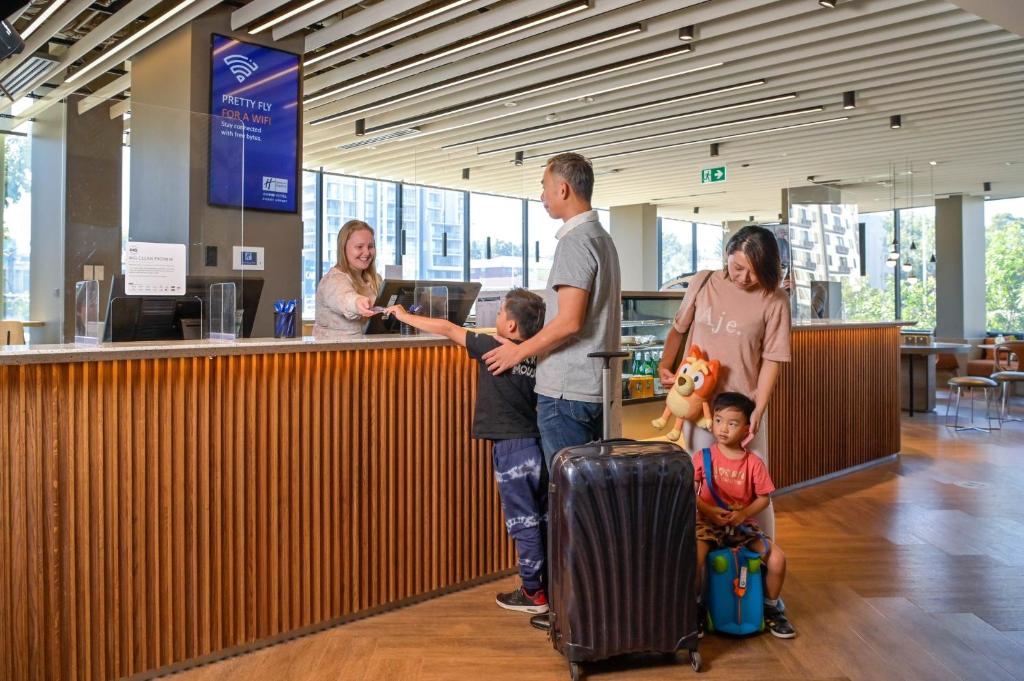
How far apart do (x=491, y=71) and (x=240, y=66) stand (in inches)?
88.0

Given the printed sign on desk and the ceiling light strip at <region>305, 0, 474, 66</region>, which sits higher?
the ceiling light strip at <region>305, 0, 474, 66</region>

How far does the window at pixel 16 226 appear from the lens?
3078 mm

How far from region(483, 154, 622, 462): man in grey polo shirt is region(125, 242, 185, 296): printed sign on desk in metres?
1.27

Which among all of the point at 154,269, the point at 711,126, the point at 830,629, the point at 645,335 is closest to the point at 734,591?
the point at 830,629

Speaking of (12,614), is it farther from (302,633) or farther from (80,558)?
(302,633)

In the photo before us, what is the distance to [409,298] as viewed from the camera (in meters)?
3.71

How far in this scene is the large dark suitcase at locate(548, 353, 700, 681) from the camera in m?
2.75

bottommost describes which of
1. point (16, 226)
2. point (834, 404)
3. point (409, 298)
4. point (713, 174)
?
point (834, 404)

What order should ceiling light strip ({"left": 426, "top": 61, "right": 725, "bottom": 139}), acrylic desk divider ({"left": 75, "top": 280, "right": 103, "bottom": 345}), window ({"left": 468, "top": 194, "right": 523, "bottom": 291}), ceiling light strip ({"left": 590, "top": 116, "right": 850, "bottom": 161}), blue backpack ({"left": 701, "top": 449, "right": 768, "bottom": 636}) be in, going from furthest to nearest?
1. ceiling light strip ({"left": 590, "top": 116, "right": 850, "bottom": 161})
2. ceiling light strip ({"left": 426, "top": 61, "right": 725, "bottom": 139})
3. window ({"left": 468, "top": 194, "right": 523, "bottom": 291})
4. blue backpack ({"left": 701, "top": 449, "right": 768, "bottom": 636})
5. acrylic desk divider ({"left": 75, "top": 280, "right": 103, "bottom": 345})

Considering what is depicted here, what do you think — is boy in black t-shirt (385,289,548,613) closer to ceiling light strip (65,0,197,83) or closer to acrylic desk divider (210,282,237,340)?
acrylic desk divider (210,282,237,340)

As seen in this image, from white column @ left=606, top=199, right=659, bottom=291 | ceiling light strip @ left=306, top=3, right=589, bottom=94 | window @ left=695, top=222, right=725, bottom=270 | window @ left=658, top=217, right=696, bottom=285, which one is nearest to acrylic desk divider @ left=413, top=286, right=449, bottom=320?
ceiling light strip @ left=306, top=3, right=589, bottom=94

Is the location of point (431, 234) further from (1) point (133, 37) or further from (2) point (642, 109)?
(2) point (642, 109)

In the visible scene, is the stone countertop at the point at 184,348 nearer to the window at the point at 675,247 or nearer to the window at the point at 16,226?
the window at the point at 16,226

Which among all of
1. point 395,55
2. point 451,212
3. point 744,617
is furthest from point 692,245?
point 744,617
